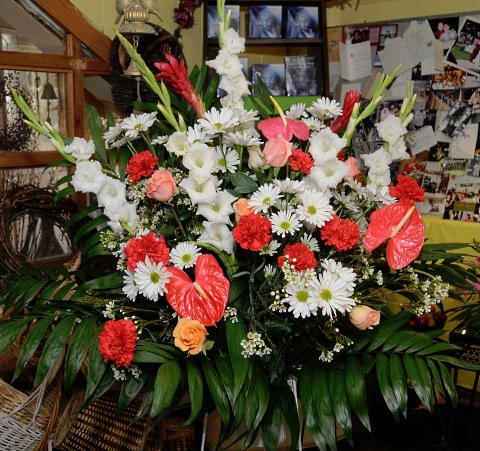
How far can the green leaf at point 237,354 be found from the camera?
1.20 m

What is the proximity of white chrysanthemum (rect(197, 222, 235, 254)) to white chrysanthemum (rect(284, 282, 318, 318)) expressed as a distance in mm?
161

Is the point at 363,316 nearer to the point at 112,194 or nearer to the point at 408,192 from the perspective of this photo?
the point at 408,192

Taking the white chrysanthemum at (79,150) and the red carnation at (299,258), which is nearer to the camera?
the red carnation at (299,258)

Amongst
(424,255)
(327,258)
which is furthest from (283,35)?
(327,258)

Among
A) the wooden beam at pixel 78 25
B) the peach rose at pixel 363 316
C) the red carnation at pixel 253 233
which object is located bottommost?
the peach rose at pixel 363 316

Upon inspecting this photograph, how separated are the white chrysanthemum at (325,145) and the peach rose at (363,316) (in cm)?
29

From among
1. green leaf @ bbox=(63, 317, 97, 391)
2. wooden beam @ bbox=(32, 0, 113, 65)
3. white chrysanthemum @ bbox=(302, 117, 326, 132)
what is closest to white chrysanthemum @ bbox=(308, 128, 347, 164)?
white chrysanthemum @ bbox=(302, 117, 326, 132)

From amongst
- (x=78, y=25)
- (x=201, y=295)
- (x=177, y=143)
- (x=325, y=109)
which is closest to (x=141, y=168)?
(x=177, y=143)

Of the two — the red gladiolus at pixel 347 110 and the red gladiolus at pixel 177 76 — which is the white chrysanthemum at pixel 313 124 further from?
the red gladiolus at pixel 177 76

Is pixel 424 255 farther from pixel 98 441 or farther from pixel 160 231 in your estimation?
pixel 98 441

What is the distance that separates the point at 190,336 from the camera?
3.92ft

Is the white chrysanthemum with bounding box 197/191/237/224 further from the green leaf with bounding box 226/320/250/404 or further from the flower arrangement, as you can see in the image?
the green leaf with bounding box 226/320/250/404

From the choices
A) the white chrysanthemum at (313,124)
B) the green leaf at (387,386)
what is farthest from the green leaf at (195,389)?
the white chrysanthemum at (313,124)

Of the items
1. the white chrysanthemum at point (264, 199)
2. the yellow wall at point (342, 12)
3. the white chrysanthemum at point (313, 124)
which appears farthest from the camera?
the yellow wall at point (342, 12)
